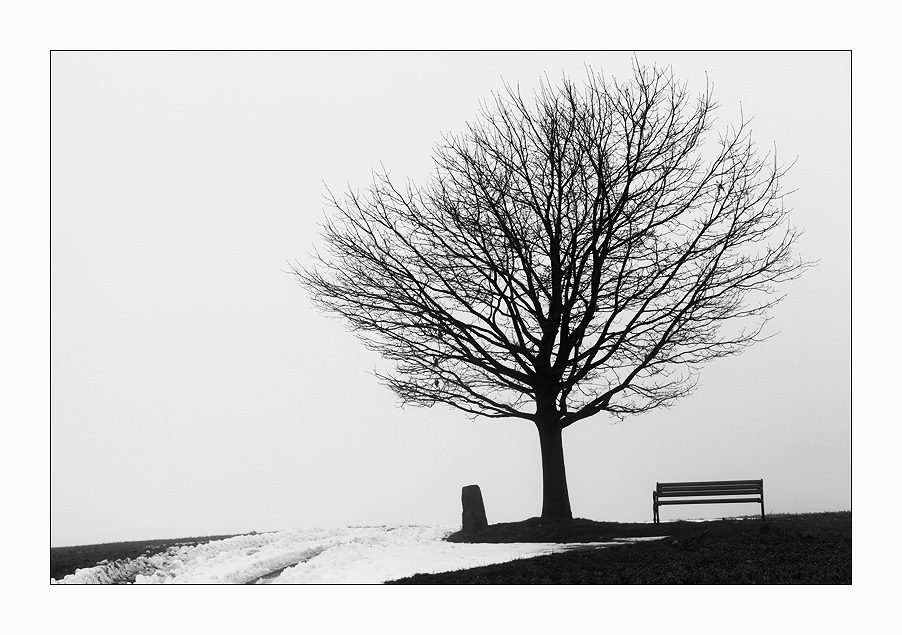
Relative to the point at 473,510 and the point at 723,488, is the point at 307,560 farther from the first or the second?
the point at 723,488

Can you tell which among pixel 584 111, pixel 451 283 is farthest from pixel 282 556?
pixel 584 111

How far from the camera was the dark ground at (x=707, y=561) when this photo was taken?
42.1ft

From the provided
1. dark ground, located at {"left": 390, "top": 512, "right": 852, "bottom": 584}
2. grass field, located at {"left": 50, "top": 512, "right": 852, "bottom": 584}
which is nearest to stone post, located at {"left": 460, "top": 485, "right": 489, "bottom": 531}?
grass field, located at {"left": 50, "top": 512, "right": 852, "bottom": 584}

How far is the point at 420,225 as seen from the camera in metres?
19.0

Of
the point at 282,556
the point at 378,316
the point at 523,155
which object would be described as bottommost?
the point at 282,556

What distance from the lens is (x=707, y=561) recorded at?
13.5 metres

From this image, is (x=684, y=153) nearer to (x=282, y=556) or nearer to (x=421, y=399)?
(x=421, y=399)

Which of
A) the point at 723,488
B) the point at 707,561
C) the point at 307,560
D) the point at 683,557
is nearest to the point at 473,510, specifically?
the point at 307,560

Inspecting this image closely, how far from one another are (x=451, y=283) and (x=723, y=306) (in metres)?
5.94

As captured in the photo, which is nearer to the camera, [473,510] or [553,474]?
[553,474]

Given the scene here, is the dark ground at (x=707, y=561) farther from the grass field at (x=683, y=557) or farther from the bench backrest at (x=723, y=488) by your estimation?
the bench backrest at (x=723, y=488)

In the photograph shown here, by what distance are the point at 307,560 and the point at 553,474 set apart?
553 centimetres

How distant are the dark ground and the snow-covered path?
1010 millimetres

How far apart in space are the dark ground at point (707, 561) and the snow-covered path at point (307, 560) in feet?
3.31
